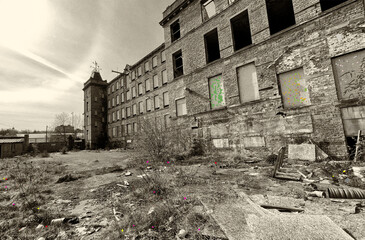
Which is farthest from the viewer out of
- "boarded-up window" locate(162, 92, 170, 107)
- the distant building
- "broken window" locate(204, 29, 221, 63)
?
"boarded-up window" locate(162, 92, 170, 107)

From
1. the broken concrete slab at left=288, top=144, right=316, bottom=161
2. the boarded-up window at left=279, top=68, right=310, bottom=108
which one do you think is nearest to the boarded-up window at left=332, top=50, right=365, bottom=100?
the boarded-up window at left=279, top=68, right=310, bottom=108

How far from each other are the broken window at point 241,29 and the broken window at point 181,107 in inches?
217

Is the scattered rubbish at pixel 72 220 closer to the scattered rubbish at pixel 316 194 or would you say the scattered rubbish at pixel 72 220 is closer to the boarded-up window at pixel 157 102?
the scattered rubbish at pixel 316 194

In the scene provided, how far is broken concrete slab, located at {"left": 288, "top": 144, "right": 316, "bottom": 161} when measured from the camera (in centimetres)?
696

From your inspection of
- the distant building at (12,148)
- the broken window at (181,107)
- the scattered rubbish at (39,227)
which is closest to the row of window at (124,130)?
the distant building at (12,148)

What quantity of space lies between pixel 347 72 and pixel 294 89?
193cm

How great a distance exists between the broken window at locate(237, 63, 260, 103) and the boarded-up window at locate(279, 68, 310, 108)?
137 centimetres

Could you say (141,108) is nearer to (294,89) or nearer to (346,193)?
(294,89)

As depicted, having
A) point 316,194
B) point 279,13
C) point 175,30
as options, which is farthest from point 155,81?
point 316,194

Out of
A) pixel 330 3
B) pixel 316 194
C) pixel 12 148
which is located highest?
pixel 330 3

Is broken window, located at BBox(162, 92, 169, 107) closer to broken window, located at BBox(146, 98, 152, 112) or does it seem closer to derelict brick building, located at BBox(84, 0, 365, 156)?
broken window, located at BBox(146, 98, 152, 112)

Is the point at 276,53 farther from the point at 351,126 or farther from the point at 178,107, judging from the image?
the point at 178,107

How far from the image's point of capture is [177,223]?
8.25 feet

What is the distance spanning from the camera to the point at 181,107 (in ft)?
44.2
